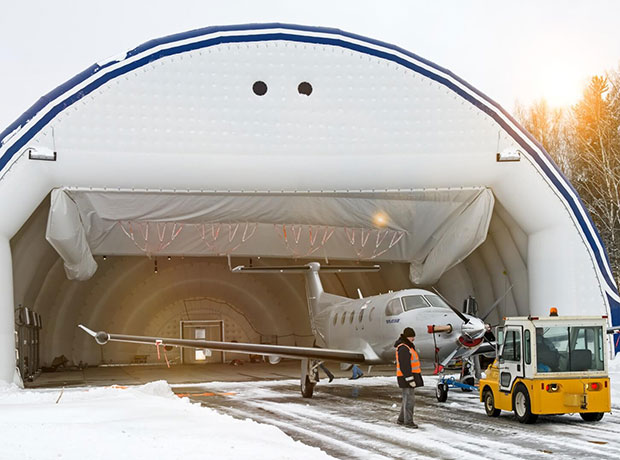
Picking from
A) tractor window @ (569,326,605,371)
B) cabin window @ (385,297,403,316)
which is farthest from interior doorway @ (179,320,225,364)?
tractor window @ (569,326,605,371)

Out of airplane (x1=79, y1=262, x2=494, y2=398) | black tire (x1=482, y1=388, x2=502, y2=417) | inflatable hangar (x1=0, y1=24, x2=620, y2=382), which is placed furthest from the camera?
inflatable hangar (x1=0, y1=24, x2=620, y2=382)

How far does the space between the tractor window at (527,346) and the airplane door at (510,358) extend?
0.09 meters

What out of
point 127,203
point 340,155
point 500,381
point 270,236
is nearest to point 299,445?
point 500,381

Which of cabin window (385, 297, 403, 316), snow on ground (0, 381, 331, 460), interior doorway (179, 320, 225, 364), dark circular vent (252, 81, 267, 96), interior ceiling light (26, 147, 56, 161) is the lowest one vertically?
interior doorway (179, 320, 225, 364)

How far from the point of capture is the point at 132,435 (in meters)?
9.42

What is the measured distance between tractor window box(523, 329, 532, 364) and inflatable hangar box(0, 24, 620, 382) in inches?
354

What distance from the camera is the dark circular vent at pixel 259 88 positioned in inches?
845

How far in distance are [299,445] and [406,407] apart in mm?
4460

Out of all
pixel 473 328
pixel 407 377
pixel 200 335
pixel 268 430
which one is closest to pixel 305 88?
pixel 473 328

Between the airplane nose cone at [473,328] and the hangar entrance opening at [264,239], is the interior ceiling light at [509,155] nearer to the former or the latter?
the hangar entrance opening at [264,239]

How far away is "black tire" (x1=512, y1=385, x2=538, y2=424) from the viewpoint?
45.1ft

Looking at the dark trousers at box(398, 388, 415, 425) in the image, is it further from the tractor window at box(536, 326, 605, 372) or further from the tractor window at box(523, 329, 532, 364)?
the tractor window at box(536, 326, 605, 372)

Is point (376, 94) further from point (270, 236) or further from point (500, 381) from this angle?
point (500, 381)

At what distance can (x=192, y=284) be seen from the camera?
40.3 meters
